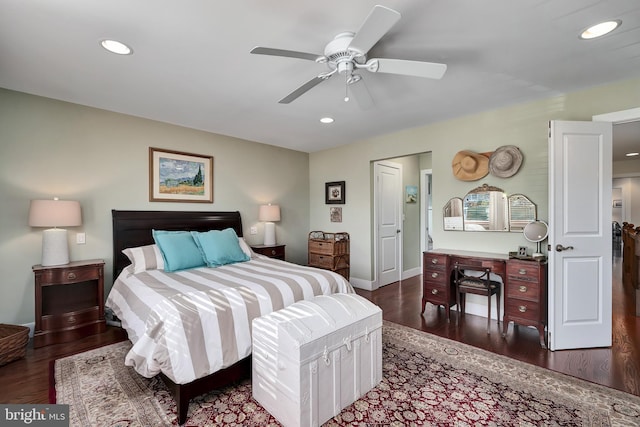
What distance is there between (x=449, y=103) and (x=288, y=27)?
6.96ft

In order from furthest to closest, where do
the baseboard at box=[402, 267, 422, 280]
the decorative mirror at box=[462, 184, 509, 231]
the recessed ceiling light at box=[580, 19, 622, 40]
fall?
the baseboard at box=[402, 267, 422, 280] < the decorative mirror at box=[462, 184, 509, 231] < the recessed ceiling light at box=[580, 19, 622, 40]

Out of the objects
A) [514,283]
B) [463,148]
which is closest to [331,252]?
[463,148]

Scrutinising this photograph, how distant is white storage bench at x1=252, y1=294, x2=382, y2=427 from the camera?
167 cm

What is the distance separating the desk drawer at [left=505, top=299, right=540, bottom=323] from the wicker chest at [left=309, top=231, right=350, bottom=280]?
247 centimetres

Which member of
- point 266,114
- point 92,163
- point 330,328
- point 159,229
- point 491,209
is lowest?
point 330,328

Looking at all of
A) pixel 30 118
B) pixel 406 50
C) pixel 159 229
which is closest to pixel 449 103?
pixel 406 50

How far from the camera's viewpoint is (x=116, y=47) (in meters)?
2.14

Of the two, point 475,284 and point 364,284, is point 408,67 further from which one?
point 364,284

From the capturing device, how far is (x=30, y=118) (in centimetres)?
299

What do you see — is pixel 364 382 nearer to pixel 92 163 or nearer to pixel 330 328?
pixel 330 328

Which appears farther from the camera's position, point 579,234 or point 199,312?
point 579,234

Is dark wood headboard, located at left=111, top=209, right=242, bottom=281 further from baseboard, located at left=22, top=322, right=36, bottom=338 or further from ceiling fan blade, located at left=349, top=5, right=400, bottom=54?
ceiling fan blade, located at left=349, top=5, right=400, bottom=54

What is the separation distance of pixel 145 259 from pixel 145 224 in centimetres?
75

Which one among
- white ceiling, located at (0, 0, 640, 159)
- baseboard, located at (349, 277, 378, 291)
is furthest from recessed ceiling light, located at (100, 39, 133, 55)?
baseboard, located at (349, 277, 378, 291)
